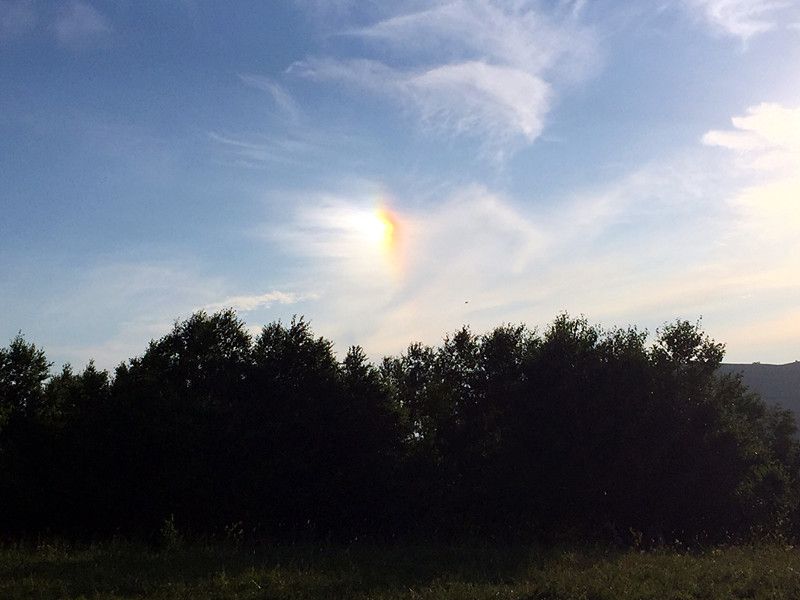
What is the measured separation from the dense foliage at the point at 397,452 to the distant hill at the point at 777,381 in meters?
139

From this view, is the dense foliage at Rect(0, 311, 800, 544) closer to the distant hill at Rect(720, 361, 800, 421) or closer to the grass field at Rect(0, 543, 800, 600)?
the grass field at Rect(0, 543, 800, 600)

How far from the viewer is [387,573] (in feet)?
48.3

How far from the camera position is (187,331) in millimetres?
31203

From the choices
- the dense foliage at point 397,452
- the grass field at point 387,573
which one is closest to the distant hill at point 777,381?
the dense foliage at point 397,452

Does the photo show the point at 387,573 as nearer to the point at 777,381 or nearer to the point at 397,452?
the point at 397,452

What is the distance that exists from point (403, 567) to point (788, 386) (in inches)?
7306

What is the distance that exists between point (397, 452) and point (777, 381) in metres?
182

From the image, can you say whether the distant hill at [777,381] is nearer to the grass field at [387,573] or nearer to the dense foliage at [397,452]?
the dense foliage at [397,452]

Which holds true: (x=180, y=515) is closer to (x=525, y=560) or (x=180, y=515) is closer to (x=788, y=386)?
(x=525, y=560)

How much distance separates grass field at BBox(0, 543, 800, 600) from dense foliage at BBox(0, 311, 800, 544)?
7.89m

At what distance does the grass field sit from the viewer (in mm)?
12047

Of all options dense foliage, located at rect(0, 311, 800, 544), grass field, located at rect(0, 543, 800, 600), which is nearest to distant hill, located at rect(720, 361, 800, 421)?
dense foliage, located at rect(0, 311, 800, 544)

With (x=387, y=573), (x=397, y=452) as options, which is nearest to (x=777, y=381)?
(x=397, y=452)

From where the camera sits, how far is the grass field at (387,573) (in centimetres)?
1205
